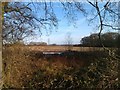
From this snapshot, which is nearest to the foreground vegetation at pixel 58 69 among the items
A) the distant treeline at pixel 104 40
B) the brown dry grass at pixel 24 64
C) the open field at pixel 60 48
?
the brown dry grass at pixel 24 64

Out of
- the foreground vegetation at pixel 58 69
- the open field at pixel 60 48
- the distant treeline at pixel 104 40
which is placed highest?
the distant treeline at pixel 104 40

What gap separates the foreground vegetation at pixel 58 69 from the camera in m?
4.99

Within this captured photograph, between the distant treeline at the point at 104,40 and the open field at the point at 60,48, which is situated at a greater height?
the distant treeline at the point at 104,40

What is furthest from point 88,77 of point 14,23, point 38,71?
point 14,23

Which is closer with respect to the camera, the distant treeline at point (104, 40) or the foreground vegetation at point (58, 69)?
the distant treeline at point (104, 40)

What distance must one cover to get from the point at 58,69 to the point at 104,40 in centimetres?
111

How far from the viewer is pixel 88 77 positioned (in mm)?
5219

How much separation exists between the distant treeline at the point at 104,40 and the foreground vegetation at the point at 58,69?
0.22 metres

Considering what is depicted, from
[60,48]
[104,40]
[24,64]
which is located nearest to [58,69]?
[60,48]

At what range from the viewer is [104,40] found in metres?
4.83

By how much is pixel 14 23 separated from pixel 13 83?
1.13 metres

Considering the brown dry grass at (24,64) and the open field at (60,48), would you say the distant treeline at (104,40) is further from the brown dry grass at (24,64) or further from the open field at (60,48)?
the brown dry grass at (24,64)

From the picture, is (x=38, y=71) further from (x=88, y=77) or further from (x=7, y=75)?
(x=88, y=77)

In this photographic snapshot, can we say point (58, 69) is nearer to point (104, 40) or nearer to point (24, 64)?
point (24, 64)
